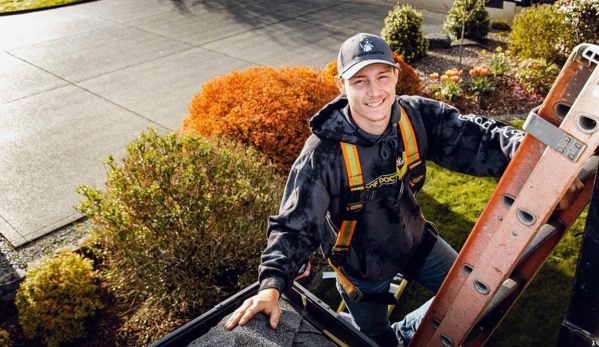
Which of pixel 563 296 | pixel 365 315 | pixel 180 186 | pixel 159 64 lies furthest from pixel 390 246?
pixel 159 64

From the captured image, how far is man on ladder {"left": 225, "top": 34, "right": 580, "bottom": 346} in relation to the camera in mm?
2648

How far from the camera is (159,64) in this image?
34.7ft

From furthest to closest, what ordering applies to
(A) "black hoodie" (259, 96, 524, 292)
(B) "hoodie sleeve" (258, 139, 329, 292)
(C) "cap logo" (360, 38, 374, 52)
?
1. (C) "cap logo" (360, 38, 374, 52)
2. (A) "black hoodie" (259, 96, 524, 292)
3. (B) "hoodie sleeve" (258, 139, 329, 292)

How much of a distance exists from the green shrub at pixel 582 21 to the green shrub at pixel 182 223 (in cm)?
694

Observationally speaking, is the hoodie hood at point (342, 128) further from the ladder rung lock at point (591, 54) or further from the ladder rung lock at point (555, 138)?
the ladder rung lock at point (591, 54)

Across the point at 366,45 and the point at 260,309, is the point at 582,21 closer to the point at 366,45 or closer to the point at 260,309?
the point at 366,45

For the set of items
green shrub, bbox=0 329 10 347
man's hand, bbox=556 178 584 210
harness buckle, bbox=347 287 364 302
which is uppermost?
man's hand, bbox=556 178 584 210

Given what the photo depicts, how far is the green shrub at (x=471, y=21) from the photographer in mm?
10586

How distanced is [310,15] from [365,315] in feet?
38.6

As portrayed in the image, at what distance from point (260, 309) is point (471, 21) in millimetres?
10016

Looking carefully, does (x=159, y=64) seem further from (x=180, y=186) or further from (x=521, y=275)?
(x=521, y=275)

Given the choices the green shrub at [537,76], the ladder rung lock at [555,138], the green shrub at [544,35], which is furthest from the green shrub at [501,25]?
the ladder rung lock at [555,138]

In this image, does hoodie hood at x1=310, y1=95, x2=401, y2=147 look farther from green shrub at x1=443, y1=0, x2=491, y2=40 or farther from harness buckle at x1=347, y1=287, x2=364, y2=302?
green shrub at x1=443, y1=0, x2=491, y2=40

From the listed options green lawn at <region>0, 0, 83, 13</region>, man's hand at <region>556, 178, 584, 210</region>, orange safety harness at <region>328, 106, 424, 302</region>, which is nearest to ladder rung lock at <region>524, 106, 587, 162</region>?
man's hand at <region>556, 178, 584, 210</region>
